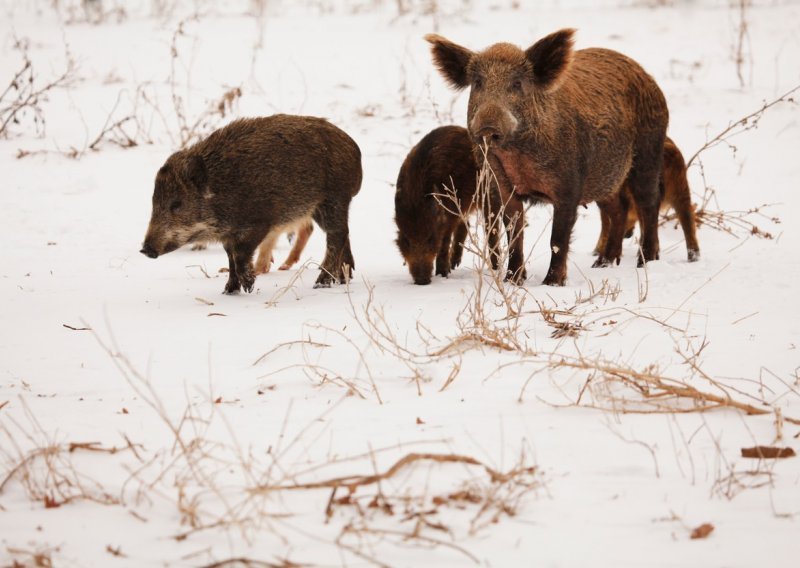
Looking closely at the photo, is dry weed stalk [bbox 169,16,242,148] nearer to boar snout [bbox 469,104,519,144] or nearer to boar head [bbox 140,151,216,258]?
boar head [bbox 140,151,216,258]

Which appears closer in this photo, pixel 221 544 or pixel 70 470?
pixel 221 544

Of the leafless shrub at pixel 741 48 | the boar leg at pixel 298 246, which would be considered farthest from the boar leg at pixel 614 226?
the leafless shrub at pixel 741 48

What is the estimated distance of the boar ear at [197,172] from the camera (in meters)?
6.91

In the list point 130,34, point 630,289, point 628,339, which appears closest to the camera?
point 628,339

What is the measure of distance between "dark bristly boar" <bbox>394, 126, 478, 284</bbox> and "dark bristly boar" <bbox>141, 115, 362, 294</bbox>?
569mm

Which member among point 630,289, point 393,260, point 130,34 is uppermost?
point 130,34

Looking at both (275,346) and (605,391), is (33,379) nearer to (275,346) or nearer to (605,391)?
(275,346)

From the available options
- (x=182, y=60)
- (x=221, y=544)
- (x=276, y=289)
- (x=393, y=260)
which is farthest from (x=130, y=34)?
(x=221, y=544)

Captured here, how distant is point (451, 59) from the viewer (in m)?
6.54

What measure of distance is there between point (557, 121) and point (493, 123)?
744mm

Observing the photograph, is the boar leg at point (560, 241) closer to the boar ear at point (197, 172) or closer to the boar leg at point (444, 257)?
the boar leg at point (444, 257)

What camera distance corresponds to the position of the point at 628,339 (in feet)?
16.7

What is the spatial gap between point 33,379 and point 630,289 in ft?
13.0

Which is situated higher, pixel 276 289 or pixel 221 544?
pixel 221 544
